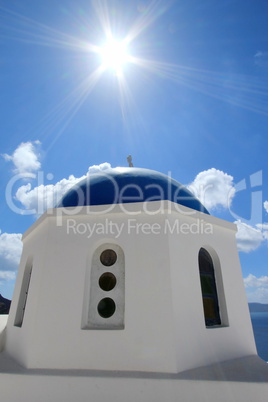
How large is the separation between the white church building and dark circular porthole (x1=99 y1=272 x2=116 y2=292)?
0.08ft

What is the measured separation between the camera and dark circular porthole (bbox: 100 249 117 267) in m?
4.35

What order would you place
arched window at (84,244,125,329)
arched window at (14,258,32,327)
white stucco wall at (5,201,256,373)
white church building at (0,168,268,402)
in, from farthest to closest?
arched window at (14,258,32,327)
arched window at (84,244,125,329)
white stucco wall at (5,201,256,373)
white church building at (0,168,268,402)

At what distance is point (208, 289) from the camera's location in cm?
467

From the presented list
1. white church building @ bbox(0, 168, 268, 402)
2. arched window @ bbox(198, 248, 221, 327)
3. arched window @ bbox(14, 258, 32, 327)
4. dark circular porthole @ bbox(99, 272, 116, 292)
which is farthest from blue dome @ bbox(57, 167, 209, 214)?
arched window @ bbox(14, 258, 32, 327)

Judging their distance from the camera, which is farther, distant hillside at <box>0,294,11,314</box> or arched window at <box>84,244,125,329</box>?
distant hillside at <box>0,294,11,314</box>

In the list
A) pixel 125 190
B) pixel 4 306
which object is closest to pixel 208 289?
pixel 125 190

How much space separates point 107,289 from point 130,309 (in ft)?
2.13

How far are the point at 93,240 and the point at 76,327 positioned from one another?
136cm

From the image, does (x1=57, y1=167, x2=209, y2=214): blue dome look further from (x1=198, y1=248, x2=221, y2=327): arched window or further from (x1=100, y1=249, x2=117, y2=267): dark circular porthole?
(x1=198, y1=248, x2=221, y2=327): arched window

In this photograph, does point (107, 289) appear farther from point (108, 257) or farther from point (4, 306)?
point (4, 306)

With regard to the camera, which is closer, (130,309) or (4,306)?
(130,309)

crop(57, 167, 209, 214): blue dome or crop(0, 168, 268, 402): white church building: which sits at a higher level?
crop(57, 167, 209, 214): blue dome

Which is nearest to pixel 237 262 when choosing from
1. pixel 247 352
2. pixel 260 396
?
pixel 247 352

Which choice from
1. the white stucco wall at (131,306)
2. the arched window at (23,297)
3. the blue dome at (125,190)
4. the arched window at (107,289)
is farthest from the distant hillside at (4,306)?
the arched window at (107,289)
